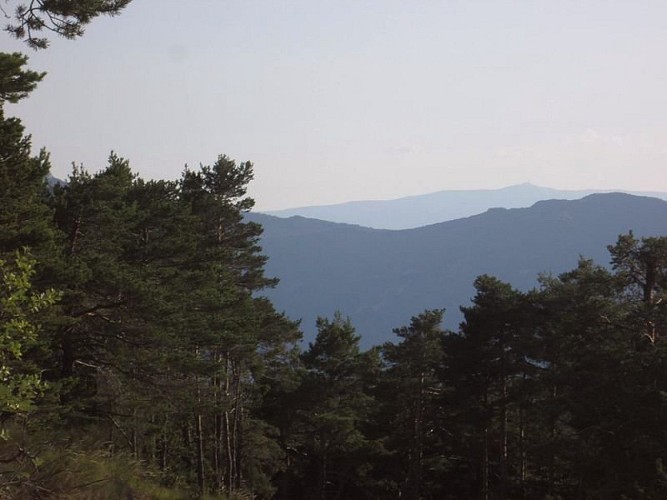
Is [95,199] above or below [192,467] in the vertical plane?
above

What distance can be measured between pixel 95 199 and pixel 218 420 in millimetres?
16381

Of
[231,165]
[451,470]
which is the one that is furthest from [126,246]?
[451,470]

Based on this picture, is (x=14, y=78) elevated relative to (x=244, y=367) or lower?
elevated

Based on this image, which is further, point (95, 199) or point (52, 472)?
point (95, 199)

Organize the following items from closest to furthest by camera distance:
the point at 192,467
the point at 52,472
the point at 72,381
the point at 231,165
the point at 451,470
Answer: the point at 52,472 → the point at 72,381 → the point at 231,165 → the point at 192,467 → the point at 451,470

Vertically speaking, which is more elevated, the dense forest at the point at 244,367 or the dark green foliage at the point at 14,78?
the dark green foliage at the point at 14,78

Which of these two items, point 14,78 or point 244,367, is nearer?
point 14,78

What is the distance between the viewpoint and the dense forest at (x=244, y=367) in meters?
11.2

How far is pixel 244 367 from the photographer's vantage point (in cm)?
2588

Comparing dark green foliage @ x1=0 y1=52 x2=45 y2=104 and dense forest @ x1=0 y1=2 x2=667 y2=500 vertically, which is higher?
dark green foliage @ x1=0 y1=52 x2=45 y2=104

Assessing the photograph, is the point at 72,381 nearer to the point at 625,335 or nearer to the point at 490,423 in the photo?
the point at 625,335

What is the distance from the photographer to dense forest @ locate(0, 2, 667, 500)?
1122 cm

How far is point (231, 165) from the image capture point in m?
24.4

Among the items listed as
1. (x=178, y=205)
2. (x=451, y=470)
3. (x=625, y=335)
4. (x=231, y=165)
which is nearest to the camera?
(x=178, y=205)
